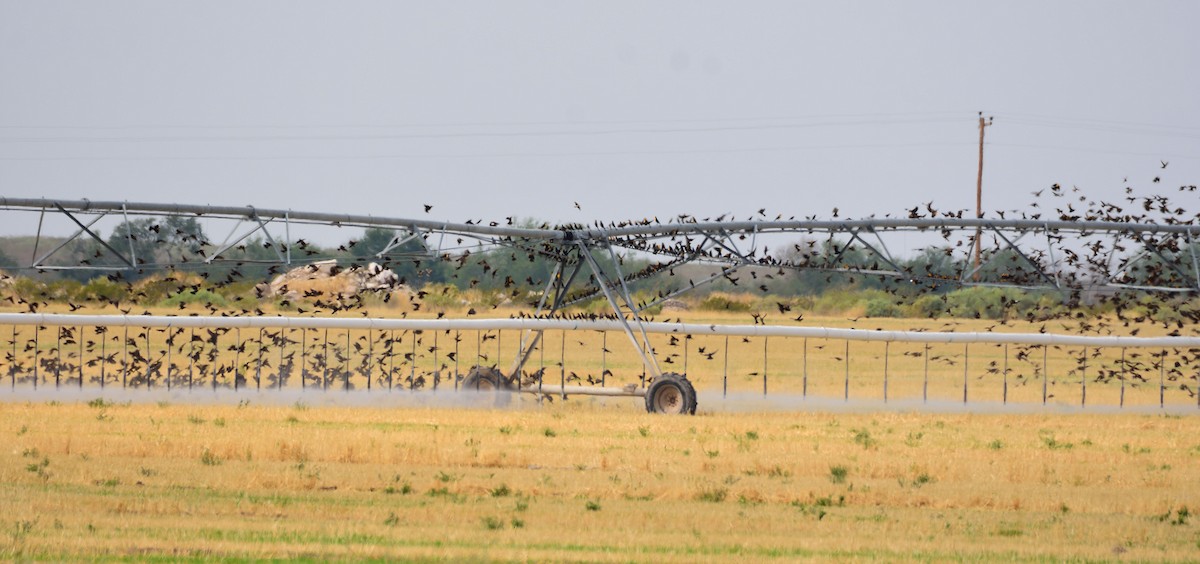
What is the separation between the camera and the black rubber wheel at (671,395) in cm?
2855

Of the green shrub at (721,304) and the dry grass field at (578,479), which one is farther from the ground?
the green shrub at (721,304)

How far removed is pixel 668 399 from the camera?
2875 centimetres

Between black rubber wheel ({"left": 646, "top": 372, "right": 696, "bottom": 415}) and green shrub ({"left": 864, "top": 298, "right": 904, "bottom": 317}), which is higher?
green shrub ({"left": 864, "top": 298, "right": 904, "bottom": 317})

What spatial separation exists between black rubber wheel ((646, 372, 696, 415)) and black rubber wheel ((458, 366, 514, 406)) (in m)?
3.18

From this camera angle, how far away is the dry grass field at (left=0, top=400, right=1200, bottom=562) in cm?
1437

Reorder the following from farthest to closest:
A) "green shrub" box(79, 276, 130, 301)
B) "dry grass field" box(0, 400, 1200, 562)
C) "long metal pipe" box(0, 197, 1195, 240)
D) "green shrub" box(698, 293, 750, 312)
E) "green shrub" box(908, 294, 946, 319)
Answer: "green shrub" box(908, 294, 946, 319), "green shrub" box(698, 293, 750, 312), "green shrub" box(79, 276, 130, 301), "long metal pipe" box(0, 197, 1195, 240), "dry grass field" box(0, 400, 1200, 562)

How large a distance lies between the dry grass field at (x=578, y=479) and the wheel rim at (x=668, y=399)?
0.63 m

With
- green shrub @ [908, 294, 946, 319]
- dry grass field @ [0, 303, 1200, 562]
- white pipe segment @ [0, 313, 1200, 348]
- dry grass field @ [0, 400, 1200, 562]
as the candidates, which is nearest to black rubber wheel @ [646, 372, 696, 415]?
dry grass field @ [0, 303, 1200, 562]

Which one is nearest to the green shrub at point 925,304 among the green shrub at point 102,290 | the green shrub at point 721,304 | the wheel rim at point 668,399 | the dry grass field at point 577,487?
the green shrub at point 721,304

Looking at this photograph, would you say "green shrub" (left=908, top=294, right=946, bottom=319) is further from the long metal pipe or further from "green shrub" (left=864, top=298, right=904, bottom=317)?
the long metal pipe

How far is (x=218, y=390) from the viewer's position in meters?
33.2

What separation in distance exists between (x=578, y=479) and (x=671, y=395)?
9.57 meters

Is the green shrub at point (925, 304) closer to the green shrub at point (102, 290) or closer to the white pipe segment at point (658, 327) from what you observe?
the green shrub at point (102, 290)

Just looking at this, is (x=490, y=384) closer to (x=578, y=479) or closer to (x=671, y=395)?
(x=671, y=395)
